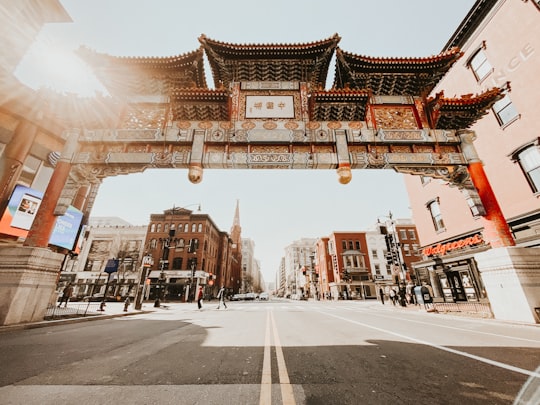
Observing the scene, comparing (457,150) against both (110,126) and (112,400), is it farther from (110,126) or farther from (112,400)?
(110,126)

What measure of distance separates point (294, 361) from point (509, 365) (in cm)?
327

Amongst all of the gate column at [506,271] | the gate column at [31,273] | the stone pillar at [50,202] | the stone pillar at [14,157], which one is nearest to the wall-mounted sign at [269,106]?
the stone pillar at [50,202]

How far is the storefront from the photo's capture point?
1464 cm

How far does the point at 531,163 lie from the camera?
11.7 m

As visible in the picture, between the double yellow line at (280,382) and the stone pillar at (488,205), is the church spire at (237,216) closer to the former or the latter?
the stone pillar at (488,205)

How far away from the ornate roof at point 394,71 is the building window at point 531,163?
6.19 meters

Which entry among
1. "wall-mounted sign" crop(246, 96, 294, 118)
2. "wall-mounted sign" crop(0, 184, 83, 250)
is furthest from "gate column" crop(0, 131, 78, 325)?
"wall-mounted sign" crop(246, 96, 294, 118)

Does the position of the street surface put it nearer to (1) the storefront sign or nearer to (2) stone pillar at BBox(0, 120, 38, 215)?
(2) stone pillar at BBox(0, 120, 38, 215)

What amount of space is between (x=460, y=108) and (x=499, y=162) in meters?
5.91

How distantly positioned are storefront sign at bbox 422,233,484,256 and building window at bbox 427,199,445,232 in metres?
1.53

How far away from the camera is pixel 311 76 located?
11578mm

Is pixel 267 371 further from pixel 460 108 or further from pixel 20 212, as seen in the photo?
pixel 20 212

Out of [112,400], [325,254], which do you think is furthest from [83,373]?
[325,254]

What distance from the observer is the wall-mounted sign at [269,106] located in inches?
432
